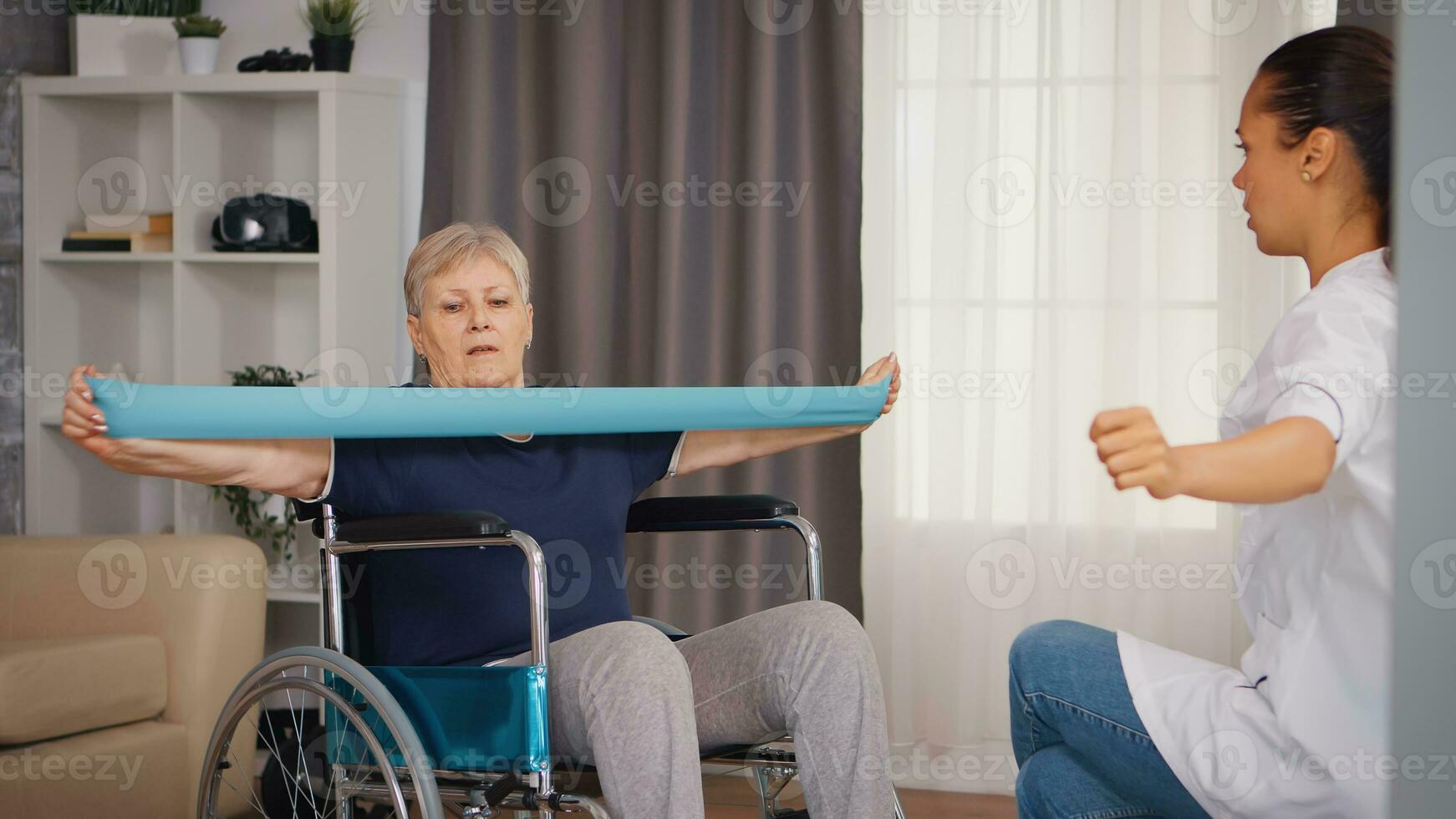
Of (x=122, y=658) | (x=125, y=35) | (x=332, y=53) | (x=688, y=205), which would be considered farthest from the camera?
(x=125, y=35)

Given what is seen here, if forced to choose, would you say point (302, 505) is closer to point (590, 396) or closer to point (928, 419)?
point (590, 396)

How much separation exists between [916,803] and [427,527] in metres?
1.91

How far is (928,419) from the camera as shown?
318 centimetres

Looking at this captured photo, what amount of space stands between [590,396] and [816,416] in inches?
14.7

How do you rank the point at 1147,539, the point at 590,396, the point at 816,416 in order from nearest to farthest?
the point at 590,396 → the point at 816,416 → the point at 1147,539

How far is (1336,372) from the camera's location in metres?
0.98

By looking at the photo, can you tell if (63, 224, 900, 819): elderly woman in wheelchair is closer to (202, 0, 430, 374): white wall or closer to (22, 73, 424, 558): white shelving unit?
(22, 73, 424, 558): white shelving unit

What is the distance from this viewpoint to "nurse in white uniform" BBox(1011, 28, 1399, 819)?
102cm

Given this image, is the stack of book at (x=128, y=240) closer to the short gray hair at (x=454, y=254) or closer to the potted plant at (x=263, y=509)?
the potted plant at (x=263, y=509)

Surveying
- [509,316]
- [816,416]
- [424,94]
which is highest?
[424,94]

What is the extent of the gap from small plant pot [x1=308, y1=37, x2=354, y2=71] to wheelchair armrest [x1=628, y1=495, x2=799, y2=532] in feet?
6.19

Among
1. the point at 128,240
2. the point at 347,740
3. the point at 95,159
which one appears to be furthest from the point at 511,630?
the point at 95,159

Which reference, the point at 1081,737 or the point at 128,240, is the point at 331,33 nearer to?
the point at 128,240

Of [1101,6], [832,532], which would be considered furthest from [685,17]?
[832,532]
